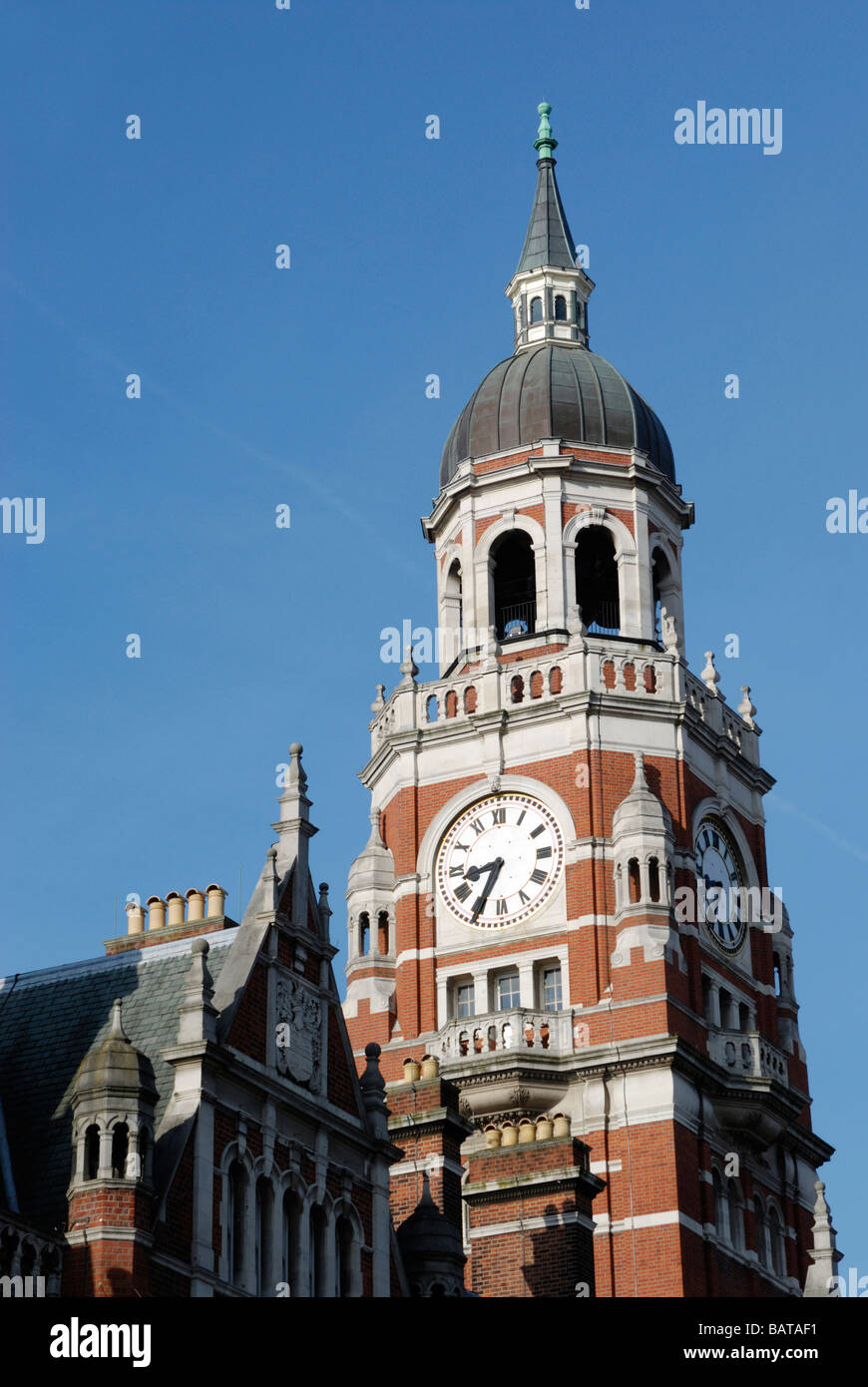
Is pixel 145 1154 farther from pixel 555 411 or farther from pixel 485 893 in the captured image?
pixel 555 411

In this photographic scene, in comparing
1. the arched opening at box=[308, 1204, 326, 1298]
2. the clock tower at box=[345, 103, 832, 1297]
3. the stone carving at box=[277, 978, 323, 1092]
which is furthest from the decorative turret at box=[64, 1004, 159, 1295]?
the clock tower at box=[345, 103, 832, 1297]

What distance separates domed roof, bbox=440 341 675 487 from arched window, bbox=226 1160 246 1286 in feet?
115

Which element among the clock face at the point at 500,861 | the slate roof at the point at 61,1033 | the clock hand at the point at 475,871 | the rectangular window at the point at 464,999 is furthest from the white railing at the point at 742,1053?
the slate roof at the point at 61,1033

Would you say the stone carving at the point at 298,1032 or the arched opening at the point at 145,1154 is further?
the stone carving at the point at 298,1032

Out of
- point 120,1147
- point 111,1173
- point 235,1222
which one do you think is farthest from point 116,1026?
point 235,1222

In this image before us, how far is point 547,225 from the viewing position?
8088 cm

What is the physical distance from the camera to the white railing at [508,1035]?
214 ft

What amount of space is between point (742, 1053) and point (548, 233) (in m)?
25.8

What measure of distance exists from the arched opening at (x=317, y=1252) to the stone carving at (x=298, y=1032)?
78.5 inches

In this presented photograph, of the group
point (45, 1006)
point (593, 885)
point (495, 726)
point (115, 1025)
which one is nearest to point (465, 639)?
point (495, 726)

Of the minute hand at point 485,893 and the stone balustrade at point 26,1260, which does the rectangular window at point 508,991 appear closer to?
the minute hand at point 485,893
